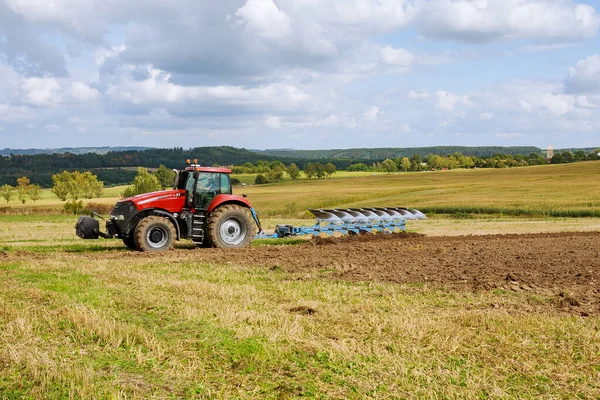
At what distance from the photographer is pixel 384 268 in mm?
13250

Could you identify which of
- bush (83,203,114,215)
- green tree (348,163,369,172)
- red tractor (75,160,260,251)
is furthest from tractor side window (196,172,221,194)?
green tree (348,163,369,172)

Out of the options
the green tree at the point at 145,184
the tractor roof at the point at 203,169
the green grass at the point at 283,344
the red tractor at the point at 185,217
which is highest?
the tractor roof at the point at 203,169

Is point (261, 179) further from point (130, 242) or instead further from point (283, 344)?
point (283, 344)

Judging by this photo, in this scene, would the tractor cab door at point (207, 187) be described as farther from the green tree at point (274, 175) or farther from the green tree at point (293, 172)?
the green tree at point (293, 172)

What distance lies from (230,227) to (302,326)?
10.1 m

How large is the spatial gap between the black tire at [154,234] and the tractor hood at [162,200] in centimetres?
39

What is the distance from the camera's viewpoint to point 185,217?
17.0 meters

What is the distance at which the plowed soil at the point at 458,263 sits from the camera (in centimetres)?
1085

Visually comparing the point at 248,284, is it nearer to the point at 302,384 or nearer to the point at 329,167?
the point at 302,384

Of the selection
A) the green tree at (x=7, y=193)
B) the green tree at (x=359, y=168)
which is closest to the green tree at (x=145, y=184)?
the green tree at (x=7, y=193)

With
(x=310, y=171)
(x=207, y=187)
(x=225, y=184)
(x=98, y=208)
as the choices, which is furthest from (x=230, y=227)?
(x=310, y=171)

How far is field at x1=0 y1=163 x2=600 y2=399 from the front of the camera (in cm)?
573

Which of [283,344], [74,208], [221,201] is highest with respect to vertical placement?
[221,201]

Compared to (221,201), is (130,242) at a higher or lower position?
lower
